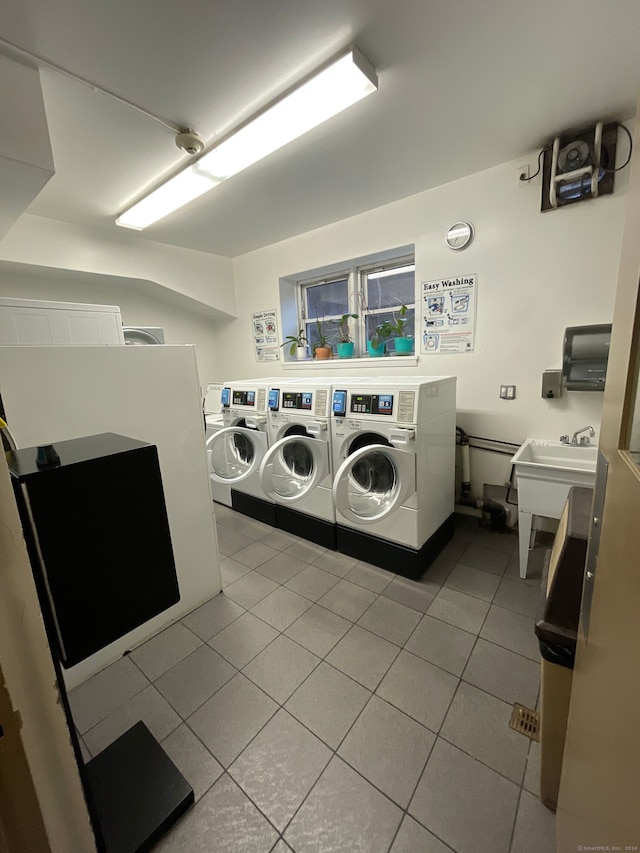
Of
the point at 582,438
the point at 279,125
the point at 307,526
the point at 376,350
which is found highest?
the point at 279,125

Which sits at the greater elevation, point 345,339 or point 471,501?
point 345,339

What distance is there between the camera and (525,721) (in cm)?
125

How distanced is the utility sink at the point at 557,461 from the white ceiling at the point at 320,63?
1767 millimetres

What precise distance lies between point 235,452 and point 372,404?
1.46 m

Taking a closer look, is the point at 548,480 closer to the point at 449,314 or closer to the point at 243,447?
A: the point at 449,314

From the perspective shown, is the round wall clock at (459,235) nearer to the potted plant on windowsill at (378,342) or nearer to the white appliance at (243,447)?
the potted plant on windowsill at (378,342)

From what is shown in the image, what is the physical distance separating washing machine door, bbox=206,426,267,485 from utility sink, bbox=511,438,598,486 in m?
1.75

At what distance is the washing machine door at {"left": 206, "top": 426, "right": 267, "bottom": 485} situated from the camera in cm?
262

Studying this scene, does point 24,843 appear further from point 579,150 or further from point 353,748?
point 579,150

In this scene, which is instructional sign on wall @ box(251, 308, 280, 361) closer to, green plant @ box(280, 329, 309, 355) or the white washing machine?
green plant @ box(280, 329, 309, 355)

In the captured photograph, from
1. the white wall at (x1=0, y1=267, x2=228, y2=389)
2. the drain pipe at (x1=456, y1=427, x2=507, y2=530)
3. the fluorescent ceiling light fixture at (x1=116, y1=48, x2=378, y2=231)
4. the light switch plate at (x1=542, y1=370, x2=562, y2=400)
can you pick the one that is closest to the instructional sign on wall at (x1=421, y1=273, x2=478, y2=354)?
the light switch plate at (x1=542, y1=370, x2=562, y2=400)

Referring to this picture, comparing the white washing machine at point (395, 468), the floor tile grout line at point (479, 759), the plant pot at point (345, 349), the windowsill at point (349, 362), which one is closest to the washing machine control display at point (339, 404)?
the white washing machine at point (395, 468)

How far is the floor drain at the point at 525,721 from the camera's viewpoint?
1215 mm

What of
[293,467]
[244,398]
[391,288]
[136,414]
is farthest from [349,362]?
[136,414]
